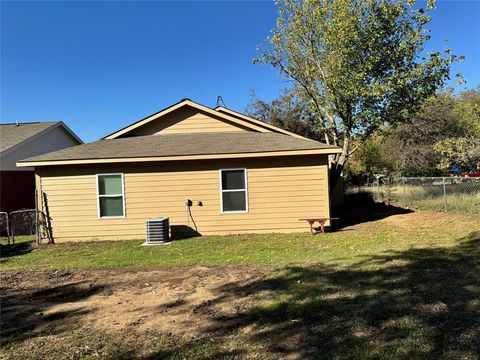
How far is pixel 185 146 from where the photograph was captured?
1242 centimetres

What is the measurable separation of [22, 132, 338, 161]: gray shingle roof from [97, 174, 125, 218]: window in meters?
0.71

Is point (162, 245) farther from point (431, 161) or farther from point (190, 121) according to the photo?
point (431, 161)

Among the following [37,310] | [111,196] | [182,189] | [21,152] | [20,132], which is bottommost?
→ [37,310]

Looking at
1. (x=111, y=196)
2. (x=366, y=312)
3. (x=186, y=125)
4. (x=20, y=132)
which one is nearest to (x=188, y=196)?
(x=111, y=196)

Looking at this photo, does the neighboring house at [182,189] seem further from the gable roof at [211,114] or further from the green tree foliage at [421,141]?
the green tree foliage at [421,141]

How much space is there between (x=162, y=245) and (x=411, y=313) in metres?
7.21

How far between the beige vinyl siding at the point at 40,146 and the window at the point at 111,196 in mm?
8369

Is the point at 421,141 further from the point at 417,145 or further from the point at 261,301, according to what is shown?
the point at 261,301

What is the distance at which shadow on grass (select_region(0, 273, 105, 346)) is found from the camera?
454cm

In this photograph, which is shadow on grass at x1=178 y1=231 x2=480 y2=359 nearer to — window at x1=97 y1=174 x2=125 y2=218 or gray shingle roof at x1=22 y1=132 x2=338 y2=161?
gray shingle roof at x1=22 y1=132 x2=338 y2=161

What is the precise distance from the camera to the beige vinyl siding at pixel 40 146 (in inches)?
706

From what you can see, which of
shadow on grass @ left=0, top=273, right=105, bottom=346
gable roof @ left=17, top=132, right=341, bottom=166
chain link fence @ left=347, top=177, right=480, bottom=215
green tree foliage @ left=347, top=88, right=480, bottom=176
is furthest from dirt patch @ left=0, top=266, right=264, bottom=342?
green tree foliage @ left=347, top=88, right=480, bottom=176

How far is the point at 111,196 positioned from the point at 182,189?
2129 mm

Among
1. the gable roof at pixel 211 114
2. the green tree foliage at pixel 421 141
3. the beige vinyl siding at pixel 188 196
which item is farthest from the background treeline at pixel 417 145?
the beige vinyl siding at pixel 188 196
